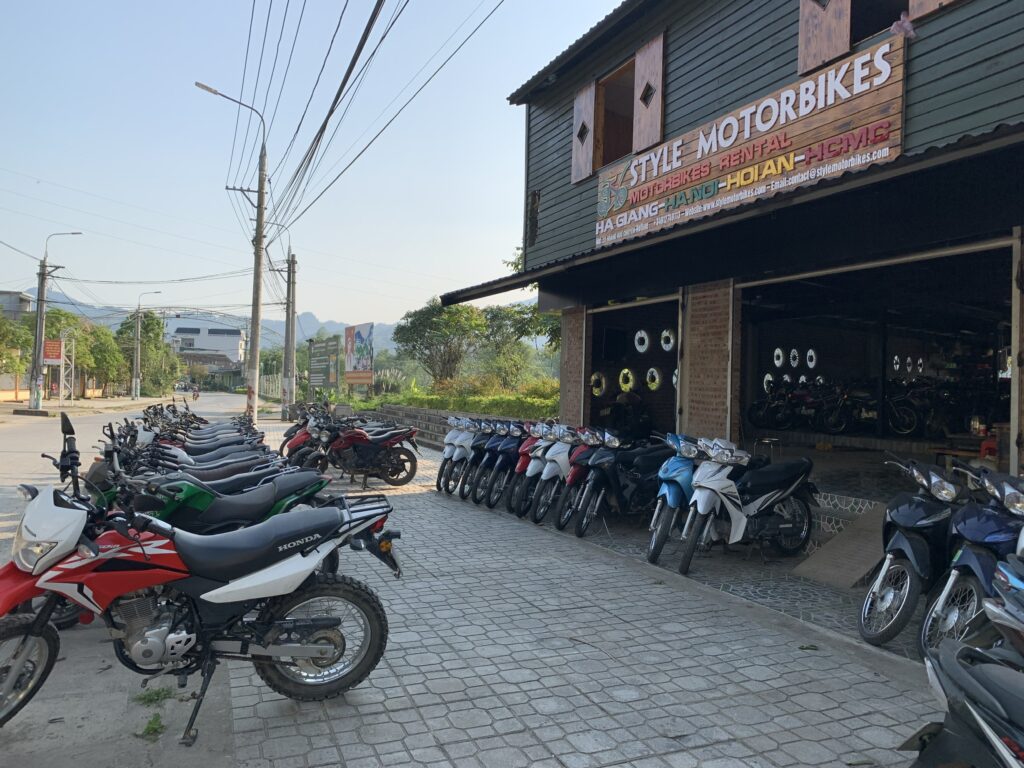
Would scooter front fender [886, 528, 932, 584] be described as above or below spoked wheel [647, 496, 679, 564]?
above

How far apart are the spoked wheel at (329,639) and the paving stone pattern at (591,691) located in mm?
125

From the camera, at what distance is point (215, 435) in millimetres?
9695

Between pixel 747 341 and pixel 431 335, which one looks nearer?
pixel 747 341

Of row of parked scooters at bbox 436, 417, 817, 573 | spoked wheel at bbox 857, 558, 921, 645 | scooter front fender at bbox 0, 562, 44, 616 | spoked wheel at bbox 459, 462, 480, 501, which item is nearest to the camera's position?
scooter front fender at bbox 0, 562, 44, 616

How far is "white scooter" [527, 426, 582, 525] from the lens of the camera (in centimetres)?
779

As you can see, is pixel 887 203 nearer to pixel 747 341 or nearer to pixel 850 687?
pixel 850 687

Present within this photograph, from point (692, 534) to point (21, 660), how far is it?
462 centimetres

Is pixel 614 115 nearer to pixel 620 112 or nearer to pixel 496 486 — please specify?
pixel 620 112

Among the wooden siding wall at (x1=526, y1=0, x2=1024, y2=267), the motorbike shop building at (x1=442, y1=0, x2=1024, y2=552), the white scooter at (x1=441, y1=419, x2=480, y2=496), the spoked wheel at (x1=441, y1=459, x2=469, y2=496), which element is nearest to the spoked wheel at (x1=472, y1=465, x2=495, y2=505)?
the white scooter at (x1=441, y1=419, x2=480, y2=496)

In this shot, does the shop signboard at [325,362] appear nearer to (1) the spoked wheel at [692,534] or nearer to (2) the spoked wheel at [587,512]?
(2) the spoked wheel at [587,512]

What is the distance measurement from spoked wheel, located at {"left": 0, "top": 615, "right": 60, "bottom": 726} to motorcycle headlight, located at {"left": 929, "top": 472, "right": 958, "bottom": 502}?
4802mm

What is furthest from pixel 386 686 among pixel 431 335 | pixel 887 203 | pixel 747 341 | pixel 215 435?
pixel 431 335

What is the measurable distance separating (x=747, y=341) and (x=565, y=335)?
4.92 meters

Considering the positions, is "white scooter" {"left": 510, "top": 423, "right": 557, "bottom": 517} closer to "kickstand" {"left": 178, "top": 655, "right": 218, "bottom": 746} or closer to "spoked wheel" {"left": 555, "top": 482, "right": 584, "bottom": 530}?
"spoked wheel" {"left": 555, "top": 482, "right": 584, "bottom": 530}
